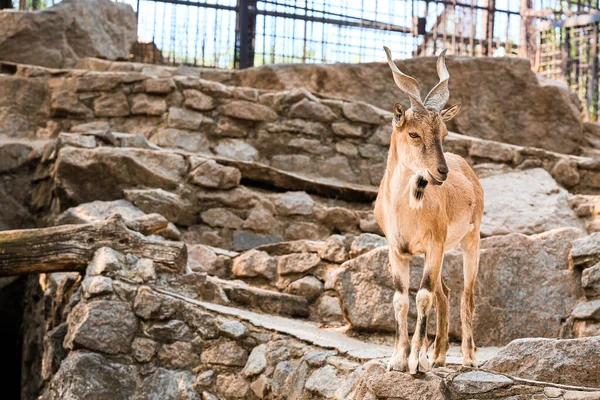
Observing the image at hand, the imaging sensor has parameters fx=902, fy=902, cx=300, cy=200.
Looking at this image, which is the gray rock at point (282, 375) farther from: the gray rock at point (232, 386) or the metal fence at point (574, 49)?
the metal fence at point (574, 49)

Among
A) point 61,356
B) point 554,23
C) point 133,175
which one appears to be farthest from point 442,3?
point 61,356

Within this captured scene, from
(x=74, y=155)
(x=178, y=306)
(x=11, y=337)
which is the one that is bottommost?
(x=11, y=337)

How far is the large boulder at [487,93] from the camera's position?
12.0m

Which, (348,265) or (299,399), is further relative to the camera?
(348,265)

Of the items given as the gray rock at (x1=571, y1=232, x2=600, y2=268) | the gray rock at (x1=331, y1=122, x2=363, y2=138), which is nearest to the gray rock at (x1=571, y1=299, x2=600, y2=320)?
the gray rock at (x1=571, y1=232, x2=600, y2=268)

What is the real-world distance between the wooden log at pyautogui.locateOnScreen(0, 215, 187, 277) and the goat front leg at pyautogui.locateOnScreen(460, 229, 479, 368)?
8.68 ft

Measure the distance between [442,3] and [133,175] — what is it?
20.3 feet

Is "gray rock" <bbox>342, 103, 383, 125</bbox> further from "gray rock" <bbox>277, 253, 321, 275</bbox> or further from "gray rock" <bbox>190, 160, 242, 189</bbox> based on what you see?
"gray rock" <bbox>277, 253, 321, 275</bbox>

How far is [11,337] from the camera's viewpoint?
10742 millimetres

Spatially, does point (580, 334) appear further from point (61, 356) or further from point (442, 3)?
point (442, 3)

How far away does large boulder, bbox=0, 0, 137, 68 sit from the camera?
12000 mm

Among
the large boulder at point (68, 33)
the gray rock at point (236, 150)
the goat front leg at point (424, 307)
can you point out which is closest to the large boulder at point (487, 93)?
the gray rock at point (236, 150)

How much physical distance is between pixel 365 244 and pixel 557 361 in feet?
9.05

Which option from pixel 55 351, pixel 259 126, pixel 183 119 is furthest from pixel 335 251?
pixel 183 119
